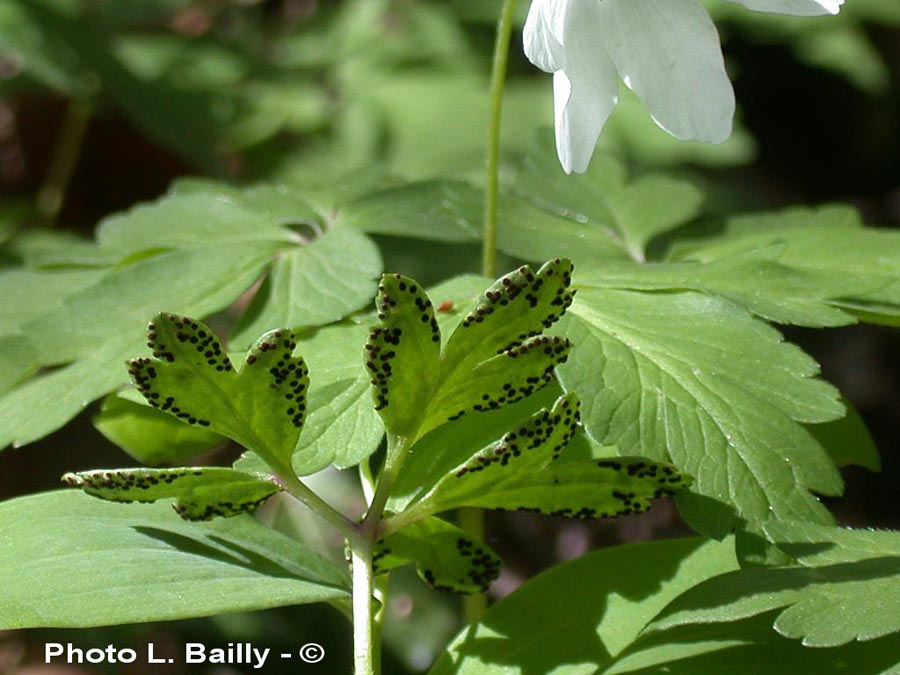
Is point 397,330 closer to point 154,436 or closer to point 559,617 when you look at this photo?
point 559,617

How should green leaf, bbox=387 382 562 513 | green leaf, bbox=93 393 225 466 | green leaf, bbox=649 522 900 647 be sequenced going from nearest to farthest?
green leaf, bbox=649 522 900 647
green leaf, bbox=387 382 562 513
green leaf, bbox=93 393 225 466

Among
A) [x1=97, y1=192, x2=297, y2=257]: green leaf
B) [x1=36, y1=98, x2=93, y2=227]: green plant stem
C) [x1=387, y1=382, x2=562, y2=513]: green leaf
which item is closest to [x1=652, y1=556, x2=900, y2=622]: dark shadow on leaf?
[x1=387, y1=382, x2=562, y2=513]: green leaf

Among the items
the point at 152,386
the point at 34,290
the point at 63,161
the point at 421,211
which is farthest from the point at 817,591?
the point at 63,161

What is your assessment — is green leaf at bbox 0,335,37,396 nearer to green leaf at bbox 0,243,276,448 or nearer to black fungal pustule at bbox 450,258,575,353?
green leaf at bbox 0,243,276,448

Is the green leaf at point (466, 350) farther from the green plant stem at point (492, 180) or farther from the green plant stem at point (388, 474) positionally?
the green plant stem at point (492, 180)

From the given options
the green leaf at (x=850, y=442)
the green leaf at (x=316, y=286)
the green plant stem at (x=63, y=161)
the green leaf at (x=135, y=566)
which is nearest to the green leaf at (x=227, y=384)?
the green leaf at (x=135, y=566)

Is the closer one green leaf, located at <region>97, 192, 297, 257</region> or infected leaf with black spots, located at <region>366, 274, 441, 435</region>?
infected leaf with black spots, located at <region>366, 274, 441, 435</region>
